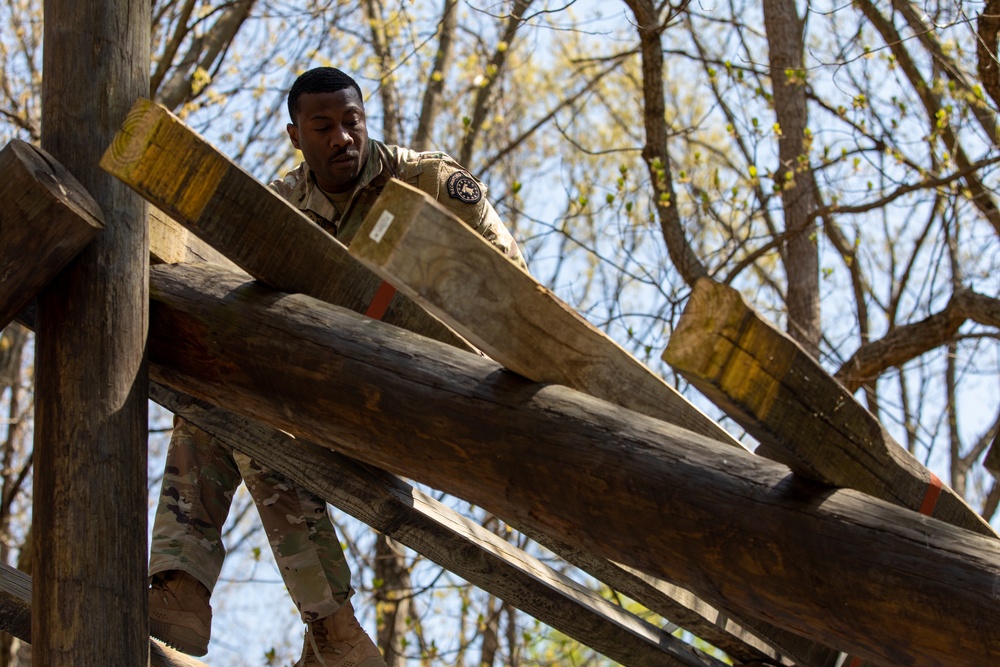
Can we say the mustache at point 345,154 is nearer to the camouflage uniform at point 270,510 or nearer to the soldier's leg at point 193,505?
the camouflage uniform at point 270,510

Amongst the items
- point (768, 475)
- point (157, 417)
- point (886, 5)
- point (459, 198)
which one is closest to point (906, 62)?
point (886, 5)

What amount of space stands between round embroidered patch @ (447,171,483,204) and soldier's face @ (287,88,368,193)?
0.34 meters

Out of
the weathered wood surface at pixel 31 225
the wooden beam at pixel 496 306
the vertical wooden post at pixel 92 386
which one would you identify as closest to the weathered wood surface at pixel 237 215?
the weathered wood surface at pixel 31 225

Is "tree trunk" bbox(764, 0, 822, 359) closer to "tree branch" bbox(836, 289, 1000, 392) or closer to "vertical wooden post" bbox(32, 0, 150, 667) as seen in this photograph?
"tree branch" bbox(836, 289, 1000, 392)

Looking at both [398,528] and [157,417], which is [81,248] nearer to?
[398,528]

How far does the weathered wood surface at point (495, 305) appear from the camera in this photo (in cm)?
184

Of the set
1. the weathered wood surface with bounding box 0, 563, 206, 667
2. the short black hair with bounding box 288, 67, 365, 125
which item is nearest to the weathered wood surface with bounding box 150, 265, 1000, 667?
the weathered wood surface with bounding box 0, 563, 206, 667

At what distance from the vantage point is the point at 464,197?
3.29 metres

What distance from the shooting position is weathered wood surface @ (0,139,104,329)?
223 centimetres

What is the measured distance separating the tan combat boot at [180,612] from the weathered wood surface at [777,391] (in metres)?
1.62

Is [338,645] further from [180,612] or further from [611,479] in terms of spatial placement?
[611,479]

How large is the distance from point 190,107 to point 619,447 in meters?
6.75

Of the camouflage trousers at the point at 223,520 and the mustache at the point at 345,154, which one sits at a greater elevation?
the mustache at the point at 345,154

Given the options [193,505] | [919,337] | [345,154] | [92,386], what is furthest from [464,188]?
[919,337]
